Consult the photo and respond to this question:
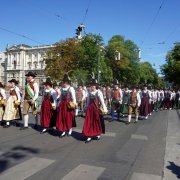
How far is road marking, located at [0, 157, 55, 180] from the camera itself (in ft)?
17.2

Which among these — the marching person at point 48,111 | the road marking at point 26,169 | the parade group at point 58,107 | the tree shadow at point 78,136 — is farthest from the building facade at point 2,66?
the road marking at point 26,169

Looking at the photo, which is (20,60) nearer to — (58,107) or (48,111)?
(48,111)

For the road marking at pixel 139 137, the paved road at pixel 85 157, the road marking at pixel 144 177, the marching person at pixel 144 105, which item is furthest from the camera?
the marching person at pixel 144 105

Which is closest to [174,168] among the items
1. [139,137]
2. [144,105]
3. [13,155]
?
[13,155]


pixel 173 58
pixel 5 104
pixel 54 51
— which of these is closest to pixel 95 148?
pixel 5 104

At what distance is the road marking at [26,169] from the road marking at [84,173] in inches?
25.4

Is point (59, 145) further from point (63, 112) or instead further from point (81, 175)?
point (81, 175)

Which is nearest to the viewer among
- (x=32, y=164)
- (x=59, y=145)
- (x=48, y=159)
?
(x=32, y=164)

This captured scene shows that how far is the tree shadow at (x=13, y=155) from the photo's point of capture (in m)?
5.92

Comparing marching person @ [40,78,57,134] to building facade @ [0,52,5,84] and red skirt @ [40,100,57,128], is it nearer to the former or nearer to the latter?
red skirt @ [40,100,57,128]

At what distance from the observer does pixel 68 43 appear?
173ft

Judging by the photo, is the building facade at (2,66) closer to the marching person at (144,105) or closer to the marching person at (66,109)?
the marching person at (144,105)

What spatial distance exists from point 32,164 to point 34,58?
376 feet

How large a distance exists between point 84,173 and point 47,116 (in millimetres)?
4566
